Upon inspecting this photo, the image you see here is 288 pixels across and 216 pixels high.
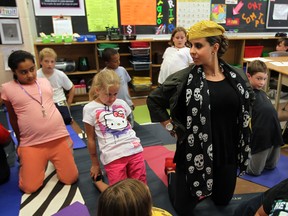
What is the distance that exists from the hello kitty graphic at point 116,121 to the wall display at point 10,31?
2859 millimetres

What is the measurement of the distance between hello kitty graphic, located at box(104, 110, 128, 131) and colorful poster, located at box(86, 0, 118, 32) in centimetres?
286

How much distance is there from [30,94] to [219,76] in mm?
1445

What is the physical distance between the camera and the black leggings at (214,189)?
1.64 metres

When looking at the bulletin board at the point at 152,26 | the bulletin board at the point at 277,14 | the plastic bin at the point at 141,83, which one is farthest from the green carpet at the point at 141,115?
the bulletin board at the point at 277,14

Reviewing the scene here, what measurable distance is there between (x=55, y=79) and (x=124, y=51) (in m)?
1.72

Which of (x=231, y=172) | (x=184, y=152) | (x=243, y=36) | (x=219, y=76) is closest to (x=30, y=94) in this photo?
(x=184, y=152)

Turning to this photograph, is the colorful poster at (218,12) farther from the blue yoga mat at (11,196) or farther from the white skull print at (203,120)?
the blue yoga mat at (11,196)

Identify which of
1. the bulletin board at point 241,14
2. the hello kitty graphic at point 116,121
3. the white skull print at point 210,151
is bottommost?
the white skull print at point 210,151

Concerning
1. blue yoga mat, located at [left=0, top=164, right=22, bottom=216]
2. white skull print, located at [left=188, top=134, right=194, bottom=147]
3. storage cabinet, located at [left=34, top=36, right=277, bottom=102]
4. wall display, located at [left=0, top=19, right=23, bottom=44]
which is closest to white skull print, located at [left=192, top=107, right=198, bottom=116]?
white skull print, located at [left=188, top=134, right=194, bottom=147]

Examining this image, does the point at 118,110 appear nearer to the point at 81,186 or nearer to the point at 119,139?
the point at 119,139

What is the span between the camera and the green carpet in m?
3.48

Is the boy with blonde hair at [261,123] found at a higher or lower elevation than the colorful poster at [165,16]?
lower

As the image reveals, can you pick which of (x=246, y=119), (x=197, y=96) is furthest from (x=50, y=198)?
(x=246, y=119)

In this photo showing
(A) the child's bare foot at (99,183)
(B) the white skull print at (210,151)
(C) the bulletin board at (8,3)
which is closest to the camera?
(B) the white skull print at (210,151)
